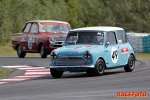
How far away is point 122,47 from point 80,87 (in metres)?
5.05

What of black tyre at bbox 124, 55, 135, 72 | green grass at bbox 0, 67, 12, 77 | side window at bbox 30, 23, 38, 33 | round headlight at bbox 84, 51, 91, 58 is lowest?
green grass at bbox 0, 67, 12, 77

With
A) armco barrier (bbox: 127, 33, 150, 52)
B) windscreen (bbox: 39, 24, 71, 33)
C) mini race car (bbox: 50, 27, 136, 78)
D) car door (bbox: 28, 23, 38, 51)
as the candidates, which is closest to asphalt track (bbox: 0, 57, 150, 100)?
mini race car (bbox: 50, 27, 136, 78)

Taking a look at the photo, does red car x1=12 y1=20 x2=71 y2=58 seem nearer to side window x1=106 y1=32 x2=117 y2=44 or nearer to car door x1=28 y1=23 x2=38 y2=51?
car door x1=28 y1=23 x2=38 y2=51

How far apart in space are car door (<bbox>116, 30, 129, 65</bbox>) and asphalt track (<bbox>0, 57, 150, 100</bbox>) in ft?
1.37

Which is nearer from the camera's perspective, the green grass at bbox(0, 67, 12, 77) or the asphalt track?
the asphalt track

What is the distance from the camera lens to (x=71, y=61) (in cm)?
1794

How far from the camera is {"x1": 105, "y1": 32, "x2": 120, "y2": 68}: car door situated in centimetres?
1864

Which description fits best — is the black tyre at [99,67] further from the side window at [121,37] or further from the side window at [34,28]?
the side window at [34,28]

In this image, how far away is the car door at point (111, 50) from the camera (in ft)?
61.2

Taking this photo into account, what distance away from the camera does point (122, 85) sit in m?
14.9

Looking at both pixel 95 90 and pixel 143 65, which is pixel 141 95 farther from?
pixel 143 65

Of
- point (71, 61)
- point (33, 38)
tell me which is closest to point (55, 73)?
point (71, 61)

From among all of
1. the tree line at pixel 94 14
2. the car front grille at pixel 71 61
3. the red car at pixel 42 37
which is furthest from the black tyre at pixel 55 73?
the tree line at pixel 94 14

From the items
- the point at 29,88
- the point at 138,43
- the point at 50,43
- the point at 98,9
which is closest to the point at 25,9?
the point at 98,9
